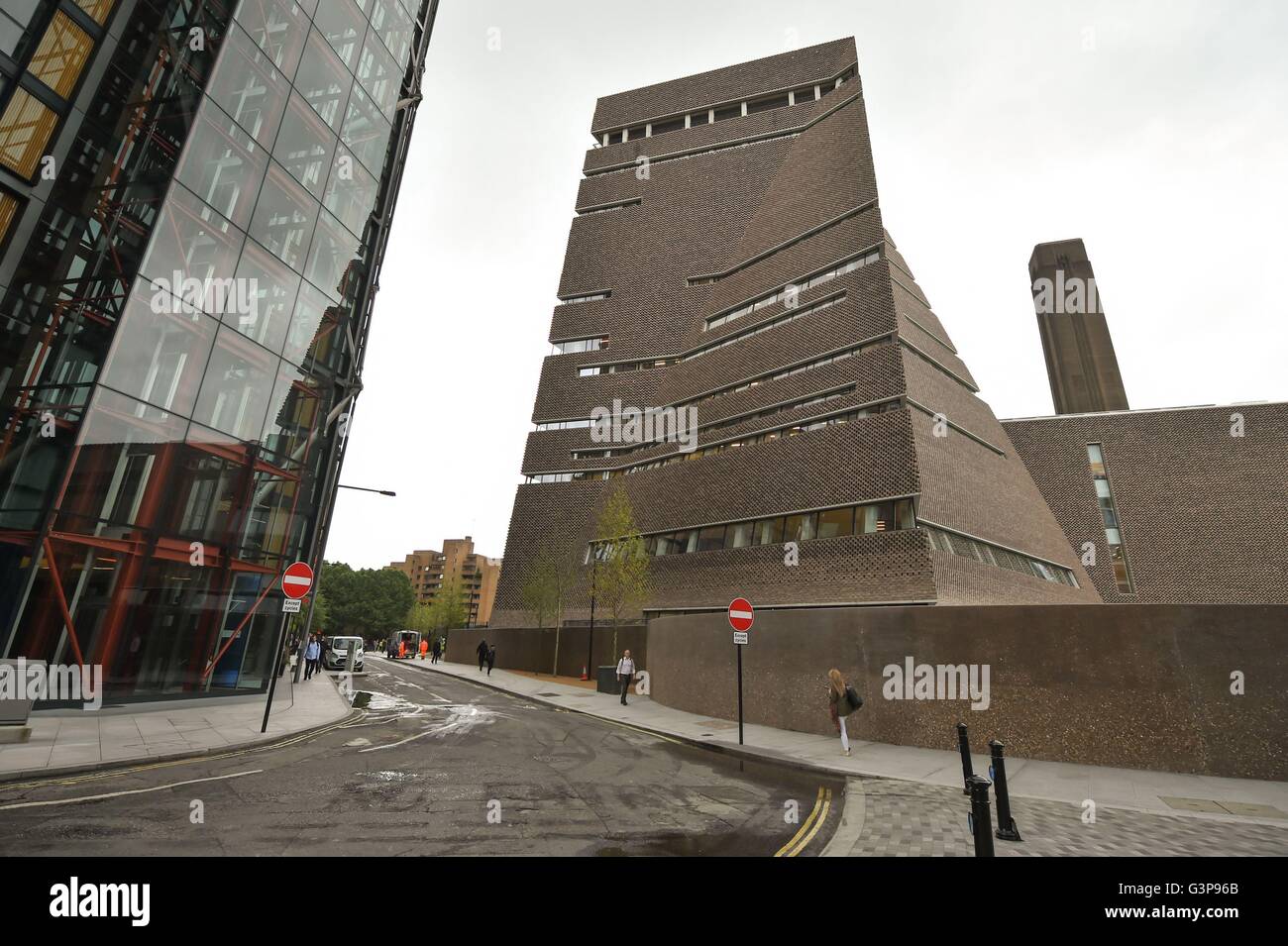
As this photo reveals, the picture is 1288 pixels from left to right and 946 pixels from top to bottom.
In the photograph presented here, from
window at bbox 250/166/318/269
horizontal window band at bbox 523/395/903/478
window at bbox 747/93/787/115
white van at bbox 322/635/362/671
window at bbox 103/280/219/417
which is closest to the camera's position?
window at bbox 103/280/219/417

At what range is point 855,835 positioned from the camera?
594 cm

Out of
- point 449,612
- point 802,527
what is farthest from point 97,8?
point 449,612

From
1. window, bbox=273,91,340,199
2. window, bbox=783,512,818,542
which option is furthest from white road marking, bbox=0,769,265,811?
window, bbox=783,512,818,542

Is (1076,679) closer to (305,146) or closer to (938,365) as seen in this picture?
(938,365)

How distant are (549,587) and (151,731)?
2616 centimetres

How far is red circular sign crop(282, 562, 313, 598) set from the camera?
11727 mm

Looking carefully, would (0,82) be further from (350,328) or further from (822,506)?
(822,506)

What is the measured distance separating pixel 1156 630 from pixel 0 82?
89.0 feet

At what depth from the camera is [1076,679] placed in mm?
10523

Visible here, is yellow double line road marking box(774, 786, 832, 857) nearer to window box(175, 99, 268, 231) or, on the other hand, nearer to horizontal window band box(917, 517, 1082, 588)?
horizontal window band box(917, 517, 1082, 588)

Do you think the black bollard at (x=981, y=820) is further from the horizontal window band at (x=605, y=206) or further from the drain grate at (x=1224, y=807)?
the horizontal window band at (x=605, y=206)

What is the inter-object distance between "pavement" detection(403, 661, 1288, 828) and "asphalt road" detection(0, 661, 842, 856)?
0.98 meters

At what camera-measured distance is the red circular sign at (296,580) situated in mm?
11727

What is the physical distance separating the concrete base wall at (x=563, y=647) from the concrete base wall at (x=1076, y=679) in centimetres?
1406
